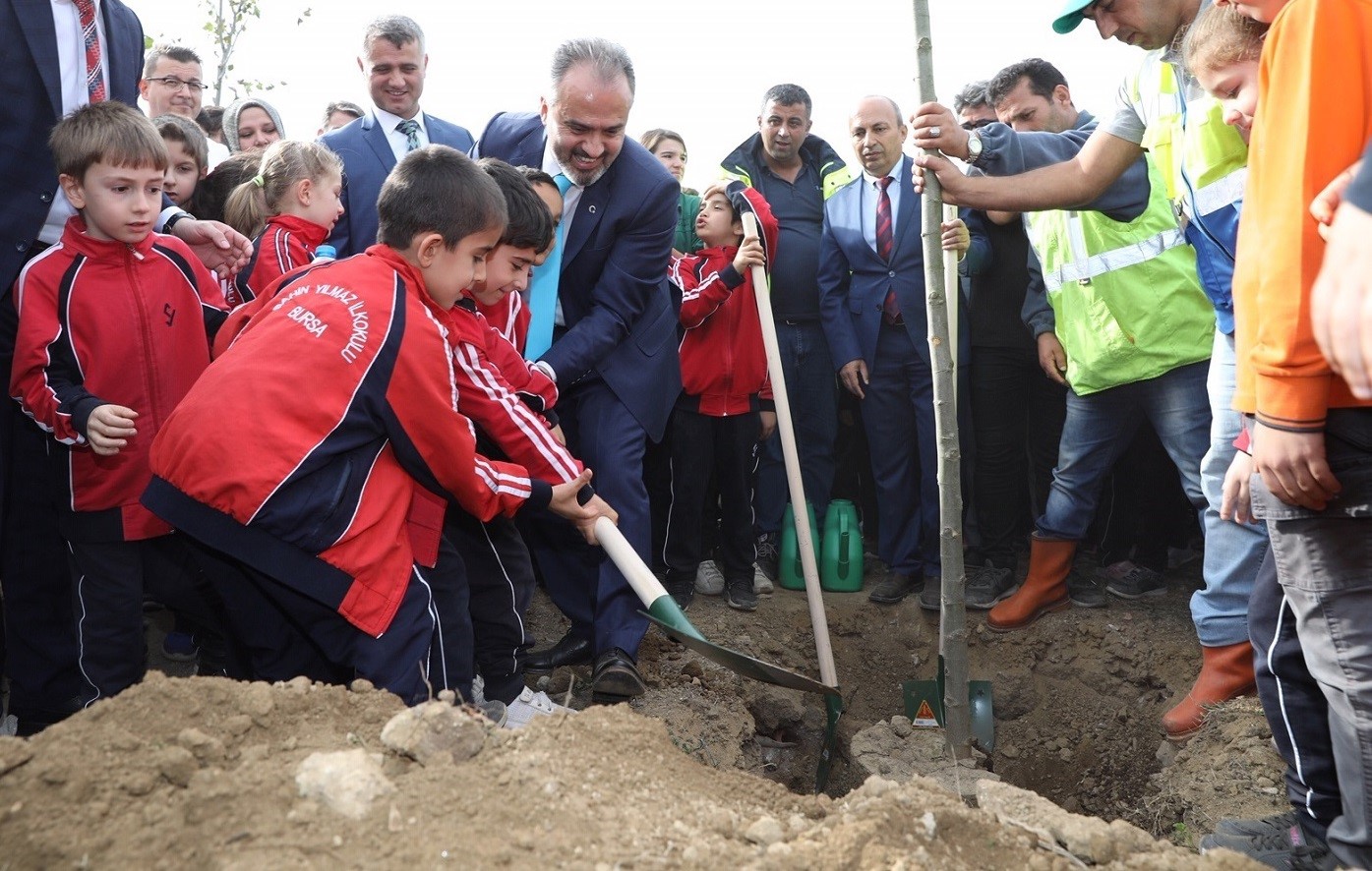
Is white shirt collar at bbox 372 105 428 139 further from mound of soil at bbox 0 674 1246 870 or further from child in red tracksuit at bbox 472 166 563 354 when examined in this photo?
mound of soil at bbox 0 674 1246 870

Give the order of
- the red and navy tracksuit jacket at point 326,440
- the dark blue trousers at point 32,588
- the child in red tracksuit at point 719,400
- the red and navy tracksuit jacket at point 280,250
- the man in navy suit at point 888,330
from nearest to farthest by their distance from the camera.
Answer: the red and navy tracksuit jacket at point 326,440, the dark blue trousers at point 32,588, the red and navy tracksuit jacket at point 280,250, the child in red tracksuit at point 719,400, the man in navy suit at point 888,330

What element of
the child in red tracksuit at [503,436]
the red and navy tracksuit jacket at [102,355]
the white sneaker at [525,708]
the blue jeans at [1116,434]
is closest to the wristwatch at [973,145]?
the blue jeans at [1116,434]

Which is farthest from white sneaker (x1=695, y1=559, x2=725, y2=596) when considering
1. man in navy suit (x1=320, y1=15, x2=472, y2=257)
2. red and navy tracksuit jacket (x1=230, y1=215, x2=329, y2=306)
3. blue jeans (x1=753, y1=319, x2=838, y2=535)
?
red and navy tracksuit jacket (x1=230, y1=215, x2=329, y2=306)

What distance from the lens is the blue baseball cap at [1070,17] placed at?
317 cm

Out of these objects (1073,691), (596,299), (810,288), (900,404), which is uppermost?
(596,299)

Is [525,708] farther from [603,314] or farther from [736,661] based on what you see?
[603,314]

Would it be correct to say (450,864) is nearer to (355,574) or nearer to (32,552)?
(355,574)

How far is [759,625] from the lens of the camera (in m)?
4.82

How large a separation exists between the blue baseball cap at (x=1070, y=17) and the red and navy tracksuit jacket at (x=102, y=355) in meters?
2.86

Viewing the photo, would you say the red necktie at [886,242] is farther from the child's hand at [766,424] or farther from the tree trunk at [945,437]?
the tree trunk at [945,437]

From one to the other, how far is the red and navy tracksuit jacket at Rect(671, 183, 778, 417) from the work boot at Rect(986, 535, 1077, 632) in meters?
1.50

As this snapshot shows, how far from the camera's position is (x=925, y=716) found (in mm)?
4410

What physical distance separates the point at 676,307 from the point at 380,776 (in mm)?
3251

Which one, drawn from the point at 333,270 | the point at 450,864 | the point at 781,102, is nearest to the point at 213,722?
the point at 450,864
